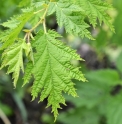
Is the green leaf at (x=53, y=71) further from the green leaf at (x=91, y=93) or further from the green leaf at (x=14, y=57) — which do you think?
the green leaf at (x=91, y=93)

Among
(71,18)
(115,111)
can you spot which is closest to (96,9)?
(71,18)

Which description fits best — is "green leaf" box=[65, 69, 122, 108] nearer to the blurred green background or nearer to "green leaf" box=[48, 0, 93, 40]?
the blurred green background

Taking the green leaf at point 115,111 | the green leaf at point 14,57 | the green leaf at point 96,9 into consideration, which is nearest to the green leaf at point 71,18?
the green leaf at point 96,9

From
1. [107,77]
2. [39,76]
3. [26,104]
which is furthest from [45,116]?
[39,76]

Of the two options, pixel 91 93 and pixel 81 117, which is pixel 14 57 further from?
pixel 81 117

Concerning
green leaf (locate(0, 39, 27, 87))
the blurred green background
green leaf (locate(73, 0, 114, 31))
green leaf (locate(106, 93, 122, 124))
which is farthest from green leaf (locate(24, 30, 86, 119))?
green leaf (locate(106, 93, 122, 124))

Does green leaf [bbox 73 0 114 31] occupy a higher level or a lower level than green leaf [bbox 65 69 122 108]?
higher
